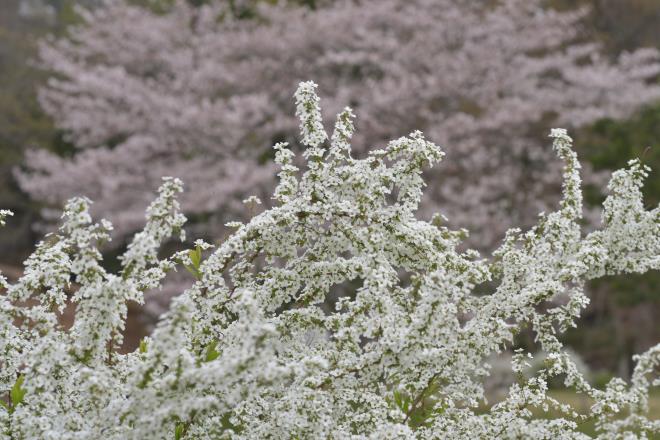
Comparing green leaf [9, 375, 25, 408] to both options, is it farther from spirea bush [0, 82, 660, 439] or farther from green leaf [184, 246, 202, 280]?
green leaf [184, 246, 202, 280]

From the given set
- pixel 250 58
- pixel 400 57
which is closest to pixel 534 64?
pixel 400 57

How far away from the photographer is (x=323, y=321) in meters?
3.74

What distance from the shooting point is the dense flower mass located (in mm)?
14688

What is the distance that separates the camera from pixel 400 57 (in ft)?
50.1

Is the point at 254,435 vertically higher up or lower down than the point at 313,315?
lower down

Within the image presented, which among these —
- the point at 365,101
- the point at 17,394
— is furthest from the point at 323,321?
the point at 365,101

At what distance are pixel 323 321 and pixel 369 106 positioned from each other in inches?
437

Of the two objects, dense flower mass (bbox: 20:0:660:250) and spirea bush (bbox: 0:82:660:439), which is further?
dense flower mass (bbox: 20:0:660:250)

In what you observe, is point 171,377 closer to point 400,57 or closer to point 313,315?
point 313,315

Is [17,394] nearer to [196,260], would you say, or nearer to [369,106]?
[196,260]

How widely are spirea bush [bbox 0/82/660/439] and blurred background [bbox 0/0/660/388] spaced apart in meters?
10.1

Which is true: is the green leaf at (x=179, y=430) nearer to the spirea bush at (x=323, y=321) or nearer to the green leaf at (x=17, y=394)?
the spirea bush at (x=323, y=321)

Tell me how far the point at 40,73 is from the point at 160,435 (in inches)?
886

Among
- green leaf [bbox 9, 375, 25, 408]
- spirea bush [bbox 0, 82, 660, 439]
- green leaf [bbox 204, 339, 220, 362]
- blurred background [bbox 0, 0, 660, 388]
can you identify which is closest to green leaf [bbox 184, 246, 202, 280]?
spirea bush [bbox 0, 82, 660, 439]
